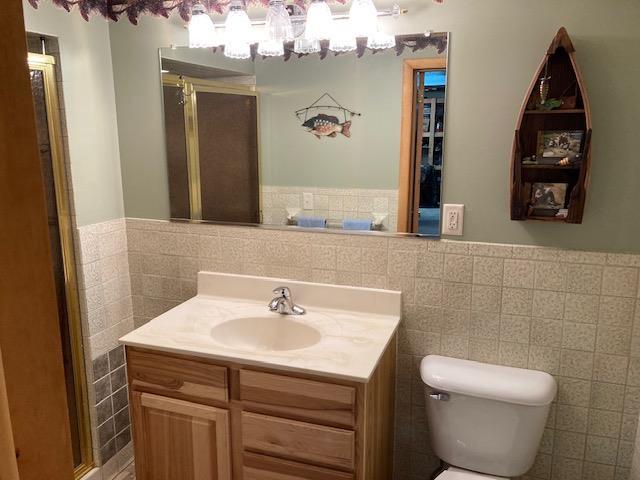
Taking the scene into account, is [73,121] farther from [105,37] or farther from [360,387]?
[360,387]

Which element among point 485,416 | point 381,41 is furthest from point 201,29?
point 485,416

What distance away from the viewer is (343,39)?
1.88 meters

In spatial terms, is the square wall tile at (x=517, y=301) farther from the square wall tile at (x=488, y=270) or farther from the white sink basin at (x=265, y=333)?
the white sink basin at (x=265, y=333)

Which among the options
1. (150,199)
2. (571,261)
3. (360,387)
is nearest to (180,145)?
(150,199)

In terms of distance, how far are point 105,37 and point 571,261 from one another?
6.60 feet

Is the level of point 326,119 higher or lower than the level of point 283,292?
higher

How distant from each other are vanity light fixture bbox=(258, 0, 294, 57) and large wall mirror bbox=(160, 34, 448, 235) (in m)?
0.07

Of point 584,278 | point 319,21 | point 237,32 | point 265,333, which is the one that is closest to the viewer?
point 584,278

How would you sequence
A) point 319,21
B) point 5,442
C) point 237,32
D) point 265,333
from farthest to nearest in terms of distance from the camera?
point 265,333 < point 237,32 < point 319,21 < point 5,442

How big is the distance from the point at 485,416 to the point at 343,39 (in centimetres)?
140

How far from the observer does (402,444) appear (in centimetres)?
212

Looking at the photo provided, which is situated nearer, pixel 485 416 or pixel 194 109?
pixel 485 416

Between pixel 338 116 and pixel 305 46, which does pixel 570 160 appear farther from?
pixel 305 46

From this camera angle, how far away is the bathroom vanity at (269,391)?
1623 millimetres
